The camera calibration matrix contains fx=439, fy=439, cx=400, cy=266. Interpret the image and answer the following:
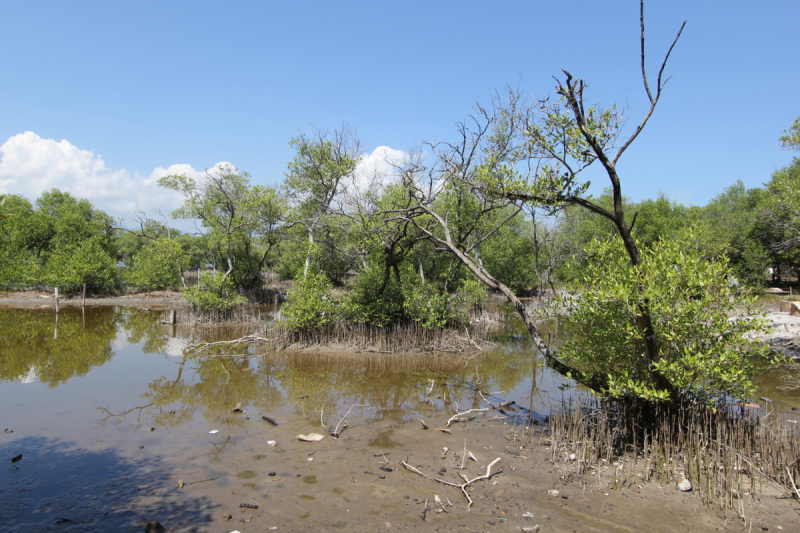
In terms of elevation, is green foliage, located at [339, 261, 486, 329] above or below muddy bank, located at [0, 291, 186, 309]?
above

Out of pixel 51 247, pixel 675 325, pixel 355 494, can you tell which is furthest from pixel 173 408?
pixel 51 247

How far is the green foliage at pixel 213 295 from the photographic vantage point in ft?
55.5

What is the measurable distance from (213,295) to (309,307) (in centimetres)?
649

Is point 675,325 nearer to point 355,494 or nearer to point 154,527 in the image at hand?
point 355,494

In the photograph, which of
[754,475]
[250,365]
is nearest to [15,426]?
[250,365]

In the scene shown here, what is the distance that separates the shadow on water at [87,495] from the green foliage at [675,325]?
5049 millimetres

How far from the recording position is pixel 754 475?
485 cm

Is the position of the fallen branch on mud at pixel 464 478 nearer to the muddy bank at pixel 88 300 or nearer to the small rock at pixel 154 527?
the small rock at pixel 154 527

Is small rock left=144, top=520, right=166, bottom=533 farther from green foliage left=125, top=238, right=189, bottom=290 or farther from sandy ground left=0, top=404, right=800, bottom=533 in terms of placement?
green foliage left=125, top=238, right=189, bottom=290

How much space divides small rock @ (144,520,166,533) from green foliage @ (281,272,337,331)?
8.45 meters

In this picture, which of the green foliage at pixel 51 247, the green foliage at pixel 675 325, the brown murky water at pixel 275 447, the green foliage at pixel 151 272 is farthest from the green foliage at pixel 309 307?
the green foliage at pixel 151 272

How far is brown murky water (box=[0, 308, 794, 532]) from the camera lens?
429cm

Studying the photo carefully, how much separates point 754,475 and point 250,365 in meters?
9.97

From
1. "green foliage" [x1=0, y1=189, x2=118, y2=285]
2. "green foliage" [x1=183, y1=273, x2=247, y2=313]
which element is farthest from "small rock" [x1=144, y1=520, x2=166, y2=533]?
"green foliage" [x1=0, y1=189, x2=118, y2=285]
